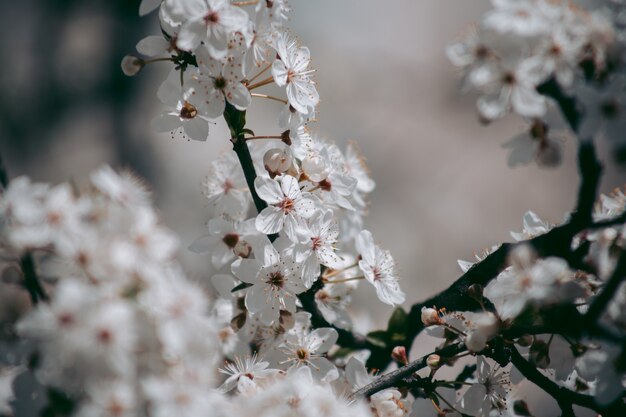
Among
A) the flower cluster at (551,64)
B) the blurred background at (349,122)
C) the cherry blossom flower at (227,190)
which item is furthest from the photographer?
the blurred background at (349,122)

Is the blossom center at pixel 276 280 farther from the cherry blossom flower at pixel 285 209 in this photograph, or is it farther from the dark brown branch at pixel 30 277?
the dark brown branch at pixel 30 277

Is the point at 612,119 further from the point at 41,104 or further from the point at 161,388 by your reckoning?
the point at 41,104

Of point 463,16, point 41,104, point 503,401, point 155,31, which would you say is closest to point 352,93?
point 463,16

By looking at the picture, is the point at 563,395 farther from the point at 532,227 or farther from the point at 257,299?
the point at 257,299

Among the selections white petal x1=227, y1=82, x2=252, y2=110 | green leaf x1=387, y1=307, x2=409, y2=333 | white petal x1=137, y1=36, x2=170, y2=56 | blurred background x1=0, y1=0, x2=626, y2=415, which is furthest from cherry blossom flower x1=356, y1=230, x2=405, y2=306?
blurred background x1=0, y1=0, x2=626, y2=415

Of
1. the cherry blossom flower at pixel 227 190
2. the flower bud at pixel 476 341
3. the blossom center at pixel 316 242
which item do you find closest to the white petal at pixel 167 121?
the cherry blossom flower at pixel 227 190

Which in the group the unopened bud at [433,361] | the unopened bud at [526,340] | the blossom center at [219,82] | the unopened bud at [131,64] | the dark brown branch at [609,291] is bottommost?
the dark brown branch at [609,291]
